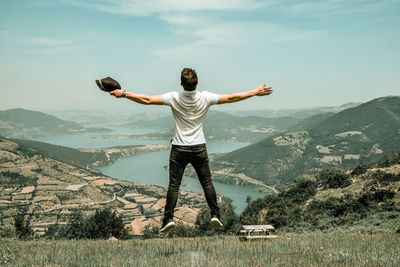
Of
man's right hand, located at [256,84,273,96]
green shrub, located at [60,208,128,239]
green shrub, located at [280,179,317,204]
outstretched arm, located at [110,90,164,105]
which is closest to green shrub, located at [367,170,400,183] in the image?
green shrub, located at [280,179,317,204]

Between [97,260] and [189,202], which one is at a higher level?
[97,260]

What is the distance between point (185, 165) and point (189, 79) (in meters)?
1.32

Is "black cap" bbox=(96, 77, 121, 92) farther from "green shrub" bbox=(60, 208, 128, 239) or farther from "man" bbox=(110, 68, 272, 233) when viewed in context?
"green shrub" bbox=(60, 208, 128, 239)

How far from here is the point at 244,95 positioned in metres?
4.48

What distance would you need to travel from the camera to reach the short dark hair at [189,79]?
4148 mm

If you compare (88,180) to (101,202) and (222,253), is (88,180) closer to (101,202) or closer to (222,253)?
(101,202)

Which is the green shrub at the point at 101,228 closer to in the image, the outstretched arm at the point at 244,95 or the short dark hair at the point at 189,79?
the outstretched arm at the point at 244,95

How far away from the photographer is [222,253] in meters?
4.29

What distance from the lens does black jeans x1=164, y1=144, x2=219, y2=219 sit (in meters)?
4.31

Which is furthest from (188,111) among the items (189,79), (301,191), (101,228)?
(301,191)

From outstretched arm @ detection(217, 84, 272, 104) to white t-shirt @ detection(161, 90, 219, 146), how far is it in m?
0.14

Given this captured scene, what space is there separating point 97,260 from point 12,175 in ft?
478

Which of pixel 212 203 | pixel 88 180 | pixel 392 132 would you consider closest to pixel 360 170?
pixel 212 203

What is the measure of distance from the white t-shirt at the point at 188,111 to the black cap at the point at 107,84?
733 mm
